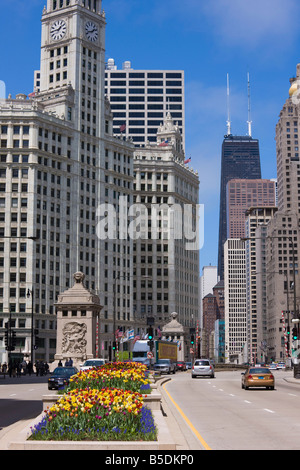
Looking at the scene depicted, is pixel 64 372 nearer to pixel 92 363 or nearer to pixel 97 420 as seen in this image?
pixel 92 363

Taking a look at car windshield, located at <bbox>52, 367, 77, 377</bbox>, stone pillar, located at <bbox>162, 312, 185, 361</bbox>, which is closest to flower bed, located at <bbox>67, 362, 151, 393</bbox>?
car windshield, located at <bbox>52, 367, 77, 377</bbox>

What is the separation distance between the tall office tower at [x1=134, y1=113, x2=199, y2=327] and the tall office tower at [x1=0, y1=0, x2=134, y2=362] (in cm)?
1254

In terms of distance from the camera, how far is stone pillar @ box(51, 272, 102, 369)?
274ft

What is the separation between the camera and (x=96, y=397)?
49.9ft

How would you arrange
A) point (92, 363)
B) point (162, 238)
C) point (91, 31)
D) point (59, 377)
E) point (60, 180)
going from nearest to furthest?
1. point (59, 377)
2. point (92, 363)
3. point (60, 180)
4. point (91, 31)
5. point (162, 238)

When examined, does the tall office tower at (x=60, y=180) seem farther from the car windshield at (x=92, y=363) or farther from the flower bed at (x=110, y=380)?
the flower bed at (x=110, y=380)

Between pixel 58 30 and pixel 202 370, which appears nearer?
pixel 202 370

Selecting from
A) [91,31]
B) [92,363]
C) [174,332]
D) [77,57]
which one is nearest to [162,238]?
[174,332]

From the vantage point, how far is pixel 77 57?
14288 centimetres

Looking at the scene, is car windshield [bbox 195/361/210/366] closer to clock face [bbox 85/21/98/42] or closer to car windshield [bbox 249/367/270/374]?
car windshield [bbox 249/367/270/374]

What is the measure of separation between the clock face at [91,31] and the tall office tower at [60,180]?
250 millimetres

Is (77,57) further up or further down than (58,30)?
further down

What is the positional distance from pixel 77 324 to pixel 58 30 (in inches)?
3197
